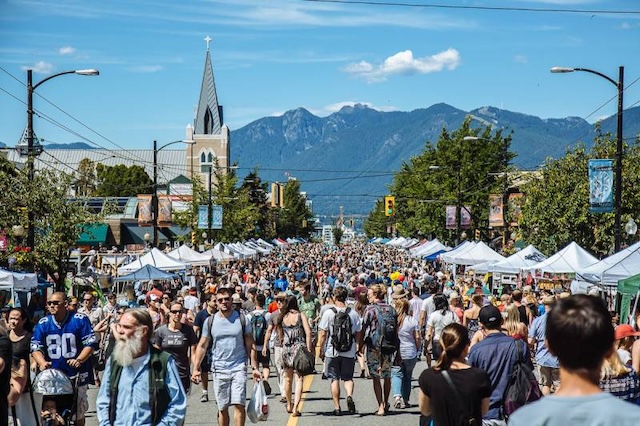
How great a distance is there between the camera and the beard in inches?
252

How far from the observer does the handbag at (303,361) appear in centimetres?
1328

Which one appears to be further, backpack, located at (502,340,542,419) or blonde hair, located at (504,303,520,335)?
blonde hair, located at (504,303,520,335)

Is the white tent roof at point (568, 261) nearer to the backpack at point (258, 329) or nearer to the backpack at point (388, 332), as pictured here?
the backpack at point (258, 329)

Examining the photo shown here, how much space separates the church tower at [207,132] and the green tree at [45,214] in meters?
120

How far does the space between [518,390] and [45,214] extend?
78.1 feet

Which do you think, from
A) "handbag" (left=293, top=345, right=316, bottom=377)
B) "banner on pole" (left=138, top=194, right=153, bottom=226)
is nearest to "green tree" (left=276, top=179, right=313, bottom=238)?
"banner on pole" (left=138, top=194, right=153, bottom=226)

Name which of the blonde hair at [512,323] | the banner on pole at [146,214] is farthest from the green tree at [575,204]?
the blonde hair at [512,323]

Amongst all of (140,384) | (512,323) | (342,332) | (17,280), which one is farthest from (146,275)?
(140,384)

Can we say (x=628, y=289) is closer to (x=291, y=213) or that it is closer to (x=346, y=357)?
(x=346, y=357)

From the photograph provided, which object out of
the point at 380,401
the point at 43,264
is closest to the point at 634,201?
the point at 43,264

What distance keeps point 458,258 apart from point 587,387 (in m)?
33.4

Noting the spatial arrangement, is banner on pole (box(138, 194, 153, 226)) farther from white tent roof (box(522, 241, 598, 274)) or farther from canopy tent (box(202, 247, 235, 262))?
white tent roof (box(522, 241, 598, 274))

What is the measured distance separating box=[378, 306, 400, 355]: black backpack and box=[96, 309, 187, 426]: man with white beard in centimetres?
748


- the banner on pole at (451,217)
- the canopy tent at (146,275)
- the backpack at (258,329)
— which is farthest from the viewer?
the banner on pole at (451,217)
